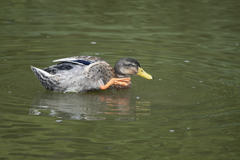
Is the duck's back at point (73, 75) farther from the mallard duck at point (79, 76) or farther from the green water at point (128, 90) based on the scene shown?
the green water at point (128, 90)

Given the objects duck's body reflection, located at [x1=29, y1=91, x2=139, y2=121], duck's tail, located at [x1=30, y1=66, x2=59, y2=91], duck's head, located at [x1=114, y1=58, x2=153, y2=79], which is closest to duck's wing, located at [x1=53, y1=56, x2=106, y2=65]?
duck's tail, located at [x1=30, y1=66, x2=59, y2=91]

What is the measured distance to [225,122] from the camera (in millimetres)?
6684

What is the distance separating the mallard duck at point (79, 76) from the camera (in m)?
7.98

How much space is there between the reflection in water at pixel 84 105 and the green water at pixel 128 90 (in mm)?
17

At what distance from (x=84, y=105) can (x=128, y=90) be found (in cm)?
142

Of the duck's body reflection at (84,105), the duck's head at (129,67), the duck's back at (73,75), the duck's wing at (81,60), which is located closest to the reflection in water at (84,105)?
the duck's body reflection at (84,105)

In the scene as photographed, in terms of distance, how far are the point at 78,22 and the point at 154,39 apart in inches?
123

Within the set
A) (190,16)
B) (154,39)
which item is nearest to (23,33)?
(154,39)

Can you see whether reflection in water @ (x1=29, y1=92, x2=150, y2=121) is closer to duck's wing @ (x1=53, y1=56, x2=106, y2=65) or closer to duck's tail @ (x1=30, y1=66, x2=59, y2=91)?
duck's tail @ (x1=30, y1=66, x2=59, y2=91)

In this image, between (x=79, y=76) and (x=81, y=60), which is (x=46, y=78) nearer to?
(x=79, y=76)

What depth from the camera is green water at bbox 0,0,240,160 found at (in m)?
5.82

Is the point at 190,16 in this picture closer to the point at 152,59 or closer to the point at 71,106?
the point at 152,59

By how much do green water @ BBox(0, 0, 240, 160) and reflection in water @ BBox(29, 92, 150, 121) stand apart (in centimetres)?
2

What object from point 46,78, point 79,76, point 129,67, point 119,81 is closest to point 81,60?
point 79,76
